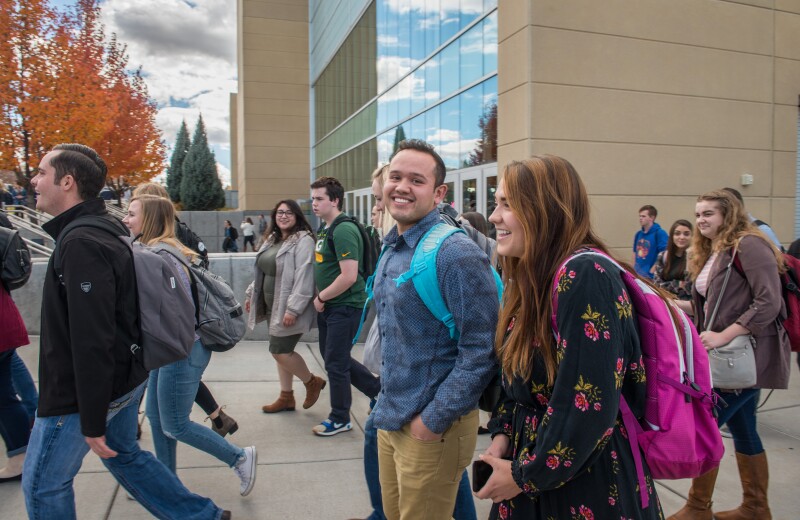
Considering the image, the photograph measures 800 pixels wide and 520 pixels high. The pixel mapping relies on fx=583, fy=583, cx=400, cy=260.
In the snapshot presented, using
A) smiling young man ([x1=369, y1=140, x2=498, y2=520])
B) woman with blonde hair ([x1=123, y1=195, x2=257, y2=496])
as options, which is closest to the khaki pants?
smiling young man ([x1=369, y1=140, x2=498, y2=520])

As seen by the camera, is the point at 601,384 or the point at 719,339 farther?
the point at 719,339

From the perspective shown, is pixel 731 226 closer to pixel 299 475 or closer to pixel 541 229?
pixel 541 229

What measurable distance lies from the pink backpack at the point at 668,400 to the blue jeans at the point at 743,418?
1972 mm

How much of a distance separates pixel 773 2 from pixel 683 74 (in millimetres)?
2249

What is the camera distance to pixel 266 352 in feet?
24.9

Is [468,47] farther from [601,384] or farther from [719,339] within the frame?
[601,384]

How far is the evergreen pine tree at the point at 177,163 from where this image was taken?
47.0 m

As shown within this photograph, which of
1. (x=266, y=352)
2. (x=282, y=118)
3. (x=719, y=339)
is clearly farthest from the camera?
(x=282, y=118)

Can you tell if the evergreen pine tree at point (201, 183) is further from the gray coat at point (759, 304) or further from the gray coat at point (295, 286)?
the gray coat at point (759, 304)

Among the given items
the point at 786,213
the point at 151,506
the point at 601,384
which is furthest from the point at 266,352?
the point at 786,213

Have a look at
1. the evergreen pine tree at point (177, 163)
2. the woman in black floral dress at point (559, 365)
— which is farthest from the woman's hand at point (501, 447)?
the evergreen pine tree at point (177, 163)

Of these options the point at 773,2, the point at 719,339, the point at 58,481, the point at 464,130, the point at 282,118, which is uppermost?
the point at 282,118

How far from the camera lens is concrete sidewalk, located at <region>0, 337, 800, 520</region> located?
3592 millimetres

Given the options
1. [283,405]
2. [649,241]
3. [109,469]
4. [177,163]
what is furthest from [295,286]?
[177,163]
